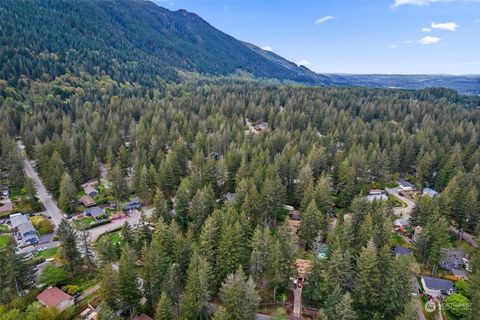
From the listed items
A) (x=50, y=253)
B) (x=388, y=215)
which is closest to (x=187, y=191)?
(x=50, y=253)

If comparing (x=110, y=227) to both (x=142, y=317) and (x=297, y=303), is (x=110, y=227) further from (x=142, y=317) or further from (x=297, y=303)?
(x=297, y=303)

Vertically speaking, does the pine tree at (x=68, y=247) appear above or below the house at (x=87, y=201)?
above

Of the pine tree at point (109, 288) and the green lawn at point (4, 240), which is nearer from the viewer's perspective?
the pine tree at point (109, 288)

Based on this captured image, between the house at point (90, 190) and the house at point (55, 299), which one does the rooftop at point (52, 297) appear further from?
the house at point (90, 190)

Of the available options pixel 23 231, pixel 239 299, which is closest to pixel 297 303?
pixel 239 299

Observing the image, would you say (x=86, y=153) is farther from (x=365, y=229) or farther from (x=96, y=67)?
(x=96, y=67)

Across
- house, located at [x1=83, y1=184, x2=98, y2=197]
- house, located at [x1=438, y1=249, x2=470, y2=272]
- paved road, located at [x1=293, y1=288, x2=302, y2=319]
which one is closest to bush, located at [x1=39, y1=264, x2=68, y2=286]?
house, located at [x1=83, y1=184, x2=98, y2=197]

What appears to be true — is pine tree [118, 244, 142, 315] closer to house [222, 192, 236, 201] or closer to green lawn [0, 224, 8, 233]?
house [222, 192, 236, 201]

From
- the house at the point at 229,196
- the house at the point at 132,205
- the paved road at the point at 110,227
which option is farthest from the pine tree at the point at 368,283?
the house at the point at 132,205
